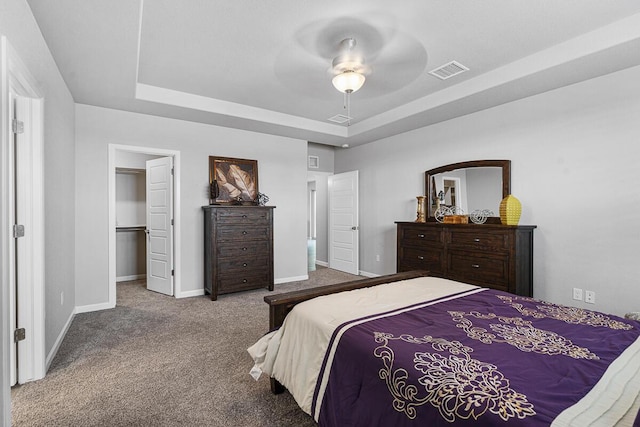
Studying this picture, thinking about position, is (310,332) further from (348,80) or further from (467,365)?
(348,80)

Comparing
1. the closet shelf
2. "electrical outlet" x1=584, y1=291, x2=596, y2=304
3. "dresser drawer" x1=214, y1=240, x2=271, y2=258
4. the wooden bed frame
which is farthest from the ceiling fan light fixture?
the closet shelf

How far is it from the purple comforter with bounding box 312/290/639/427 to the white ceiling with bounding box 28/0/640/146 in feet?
7.17

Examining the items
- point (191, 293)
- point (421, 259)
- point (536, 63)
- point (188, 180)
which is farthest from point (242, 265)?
point (536, 63)

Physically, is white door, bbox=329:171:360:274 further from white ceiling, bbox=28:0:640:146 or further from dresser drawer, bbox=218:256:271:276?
white ceiling, bbox=28:0:640:146

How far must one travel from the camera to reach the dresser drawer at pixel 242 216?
438 cm

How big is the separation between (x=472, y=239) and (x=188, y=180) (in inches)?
153

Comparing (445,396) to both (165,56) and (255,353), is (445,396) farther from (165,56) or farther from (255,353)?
(165,56)

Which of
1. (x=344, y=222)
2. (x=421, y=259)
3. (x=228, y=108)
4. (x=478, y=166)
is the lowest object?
(x=421, y=259)

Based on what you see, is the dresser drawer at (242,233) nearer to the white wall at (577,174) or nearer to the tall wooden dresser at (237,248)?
the tall wooden dresser at (237,248)

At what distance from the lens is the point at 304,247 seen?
5656 mm

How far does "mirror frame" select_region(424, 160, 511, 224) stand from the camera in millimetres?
3814

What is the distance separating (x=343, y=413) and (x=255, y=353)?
31.7 inches

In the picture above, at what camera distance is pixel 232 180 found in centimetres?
488

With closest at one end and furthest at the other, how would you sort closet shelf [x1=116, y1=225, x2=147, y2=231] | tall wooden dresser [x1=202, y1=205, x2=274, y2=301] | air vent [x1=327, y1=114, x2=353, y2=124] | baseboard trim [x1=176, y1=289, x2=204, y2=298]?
tall wooden dresser [x1=202, y1=205, x2=274, y2=301], baseboard trim [x1=176, y1=289, x2=204, y2=298], air vent [x1=327, y1=114, x2=353, y2=124], closet shelf [x1=116, y1=225, x2=147, y2=231]
